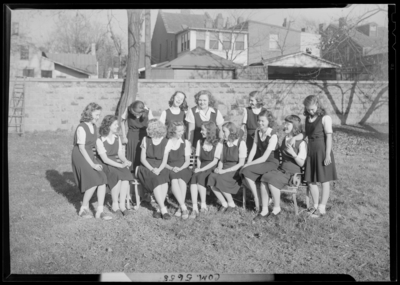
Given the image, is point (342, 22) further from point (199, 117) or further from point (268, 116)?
point (199, 117)

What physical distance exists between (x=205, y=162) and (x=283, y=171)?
94 cm

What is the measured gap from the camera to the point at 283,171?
5160mm

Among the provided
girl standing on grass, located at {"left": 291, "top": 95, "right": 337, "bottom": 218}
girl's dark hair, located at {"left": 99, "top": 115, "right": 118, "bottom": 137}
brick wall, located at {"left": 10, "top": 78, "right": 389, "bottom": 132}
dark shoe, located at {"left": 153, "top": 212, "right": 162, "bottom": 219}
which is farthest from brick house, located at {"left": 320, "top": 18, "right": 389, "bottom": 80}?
dark shoe, located at {"left": 153, "top": 212, "right": 162, "bottom": 219}

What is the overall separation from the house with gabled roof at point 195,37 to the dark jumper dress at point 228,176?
1.74 m

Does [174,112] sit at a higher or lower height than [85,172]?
higher

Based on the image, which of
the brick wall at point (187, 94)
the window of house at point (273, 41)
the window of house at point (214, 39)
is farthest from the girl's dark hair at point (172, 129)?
the brick wall at point (187, 94)

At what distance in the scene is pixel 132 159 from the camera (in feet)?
18.8

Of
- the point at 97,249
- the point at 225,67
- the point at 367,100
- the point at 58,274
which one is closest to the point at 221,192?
the point at 97,249

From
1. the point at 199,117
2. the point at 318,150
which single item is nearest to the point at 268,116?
the point at 318,150

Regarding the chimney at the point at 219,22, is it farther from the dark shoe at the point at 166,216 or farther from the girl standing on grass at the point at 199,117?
the dark shoe at the point at 166,216

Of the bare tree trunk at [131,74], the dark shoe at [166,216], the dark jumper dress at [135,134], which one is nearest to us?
the dark shoe at [166,216]

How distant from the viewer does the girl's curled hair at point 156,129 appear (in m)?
5.15

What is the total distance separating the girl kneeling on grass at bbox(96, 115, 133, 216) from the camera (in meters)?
5.12

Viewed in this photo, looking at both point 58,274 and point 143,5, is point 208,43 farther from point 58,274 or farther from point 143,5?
point 58,274
